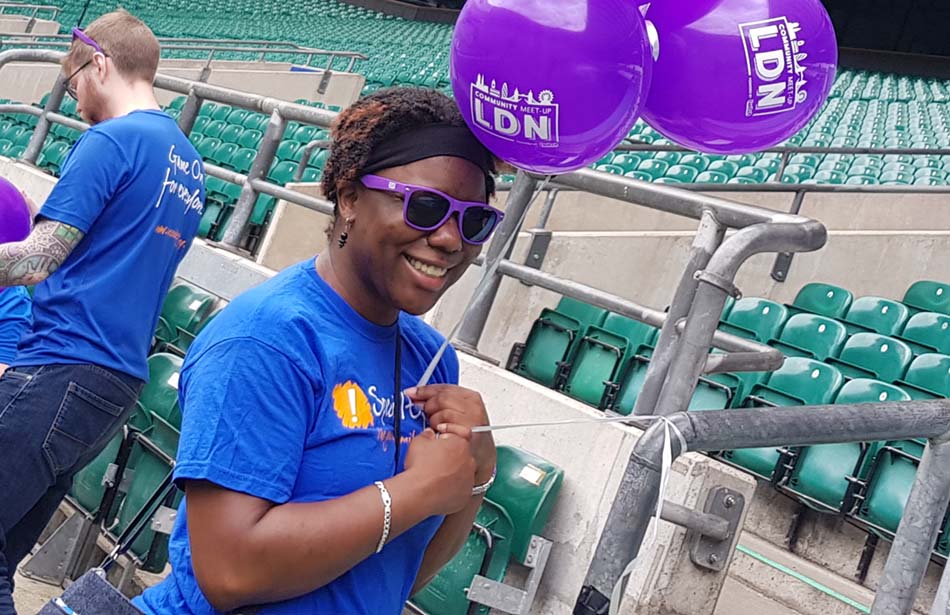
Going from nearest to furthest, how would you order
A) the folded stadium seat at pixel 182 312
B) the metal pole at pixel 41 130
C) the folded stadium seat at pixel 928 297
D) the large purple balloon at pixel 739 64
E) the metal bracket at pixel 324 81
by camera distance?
the large purple balloon at pixel 739 64 → the folded stadium seat at pixel 182 312 → the metal pole at pixel 41 130 → the folded stadium seat at pixel 928 297 → the metal bracket at pixel 324 81

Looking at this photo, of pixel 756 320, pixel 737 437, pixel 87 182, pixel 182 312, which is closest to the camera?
pixel 737 437

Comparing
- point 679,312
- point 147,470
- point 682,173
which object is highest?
point 682,173

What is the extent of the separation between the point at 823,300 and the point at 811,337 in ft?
2.72

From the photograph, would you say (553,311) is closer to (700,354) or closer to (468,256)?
(700,354)

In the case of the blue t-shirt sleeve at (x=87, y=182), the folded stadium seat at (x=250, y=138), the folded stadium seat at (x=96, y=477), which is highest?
the folded stadium seat at (x=250, y=138)

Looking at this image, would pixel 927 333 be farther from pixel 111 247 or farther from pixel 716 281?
pixel 111 247

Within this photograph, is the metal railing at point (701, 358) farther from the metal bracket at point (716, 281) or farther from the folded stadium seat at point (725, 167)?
the folded stadium seat at point (725, 167)

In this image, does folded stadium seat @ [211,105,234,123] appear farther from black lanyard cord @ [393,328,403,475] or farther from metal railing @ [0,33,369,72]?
black lanyard cord @ [393,328,403,475]

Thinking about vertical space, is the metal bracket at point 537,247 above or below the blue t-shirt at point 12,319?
above

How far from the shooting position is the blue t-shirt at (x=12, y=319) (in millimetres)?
2855

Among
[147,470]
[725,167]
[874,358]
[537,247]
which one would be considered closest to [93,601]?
[147,470]

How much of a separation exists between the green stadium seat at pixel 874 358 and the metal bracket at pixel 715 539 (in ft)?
10.5

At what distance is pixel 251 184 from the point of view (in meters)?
5.16

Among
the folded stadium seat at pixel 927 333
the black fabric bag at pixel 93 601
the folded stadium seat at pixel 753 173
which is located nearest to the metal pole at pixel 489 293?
the black fabric bag at pixel 93 601
